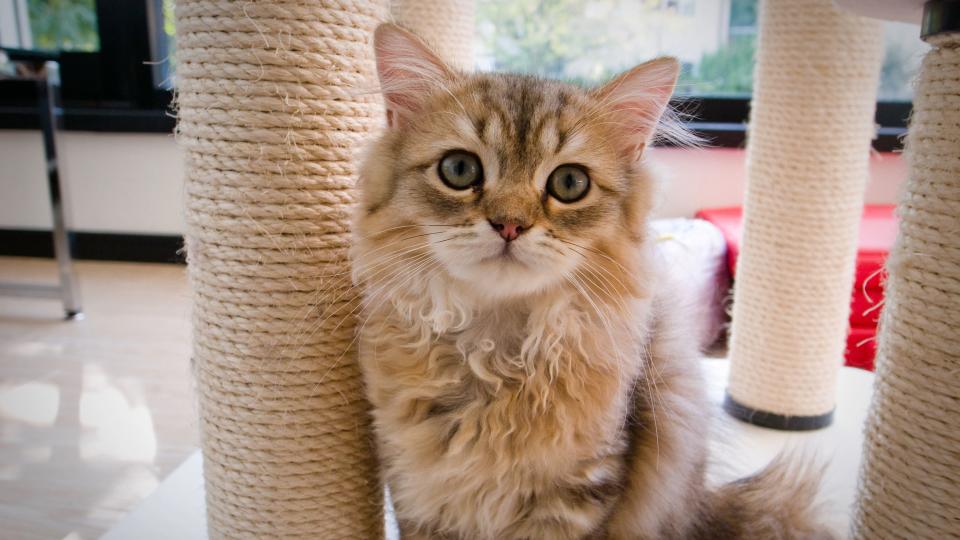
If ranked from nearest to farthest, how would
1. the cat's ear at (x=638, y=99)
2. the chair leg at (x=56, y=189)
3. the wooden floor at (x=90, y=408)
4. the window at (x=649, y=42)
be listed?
the cat's ear at (x=638, y=99) < the wooden floor at (x=90, y=408) < the chair leg at (x=56, y=189) < the window at (x=649, y=42)

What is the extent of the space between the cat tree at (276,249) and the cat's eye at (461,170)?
19 centimetres

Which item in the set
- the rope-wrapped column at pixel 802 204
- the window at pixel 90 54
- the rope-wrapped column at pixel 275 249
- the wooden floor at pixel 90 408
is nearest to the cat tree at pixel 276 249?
the rope-wrapped column at pixel 275 249

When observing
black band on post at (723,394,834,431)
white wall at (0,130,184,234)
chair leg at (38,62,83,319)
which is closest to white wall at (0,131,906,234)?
white wall at (0,130,184,234)

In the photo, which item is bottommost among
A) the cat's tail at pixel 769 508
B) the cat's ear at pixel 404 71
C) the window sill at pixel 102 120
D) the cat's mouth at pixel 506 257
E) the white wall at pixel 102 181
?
the cat's tail at pixel 769 508

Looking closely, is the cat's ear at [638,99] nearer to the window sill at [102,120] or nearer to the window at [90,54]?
the window sill at [102,120]

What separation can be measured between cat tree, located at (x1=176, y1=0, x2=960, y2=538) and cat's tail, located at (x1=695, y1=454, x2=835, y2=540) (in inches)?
6.6

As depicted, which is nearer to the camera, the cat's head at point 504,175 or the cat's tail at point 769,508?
the cat's head at point 504,175

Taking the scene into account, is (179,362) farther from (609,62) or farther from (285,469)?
(609,62)

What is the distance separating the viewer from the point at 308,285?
3.23 ft

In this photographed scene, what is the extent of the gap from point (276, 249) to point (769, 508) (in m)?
0.94

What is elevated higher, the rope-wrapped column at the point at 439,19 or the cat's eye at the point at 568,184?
the rope-wrapped column at the point at 439,19

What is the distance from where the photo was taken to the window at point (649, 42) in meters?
3.16

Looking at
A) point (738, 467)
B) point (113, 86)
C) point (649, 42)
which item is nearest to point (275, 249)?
point (738, 467)

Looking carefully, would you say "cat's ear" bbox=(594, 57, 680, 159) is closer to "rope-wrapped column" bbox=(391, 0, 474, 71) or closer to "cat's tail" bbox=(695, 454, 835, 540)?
"cat's tail" bbox=(695, 454, 835, 540)
